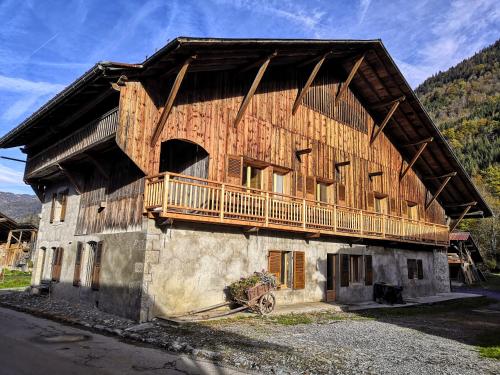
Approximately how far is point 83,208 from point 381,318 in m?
13.4

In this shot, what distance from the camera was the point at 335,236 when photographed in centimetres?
1903

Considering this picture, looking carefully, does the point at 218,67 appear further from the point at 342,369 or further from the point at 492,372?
the point at 492,372

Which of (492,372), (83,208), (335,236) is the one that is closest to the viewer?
(492,372)

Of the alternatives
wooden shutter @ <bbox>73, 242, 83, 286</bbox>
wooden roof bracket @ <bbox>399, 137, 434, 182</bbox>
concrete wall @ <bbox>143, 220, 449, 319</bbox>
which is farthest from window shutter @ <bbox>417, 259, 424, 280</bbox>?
wooden shutter @ <bbox>73, 242, 83, 286</bbox>

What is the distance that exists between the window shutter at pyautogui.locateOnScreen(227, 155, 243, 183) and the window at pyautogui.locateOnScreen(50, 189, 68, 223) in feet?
31.1

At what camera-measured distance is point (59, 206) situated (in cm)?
2038

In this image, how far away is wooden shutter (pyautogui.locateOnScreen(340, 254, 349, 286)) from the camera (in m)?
19.3

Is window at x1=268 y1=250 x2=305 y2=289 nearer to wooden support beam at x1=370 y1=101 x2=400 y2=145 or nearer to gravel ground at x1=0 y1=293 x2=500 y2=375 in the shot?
gravel ground at x1=0 y1=293 x2=500 y2=375

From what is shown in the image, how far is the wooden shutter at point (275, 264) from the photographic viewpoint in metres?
Result: 16.0

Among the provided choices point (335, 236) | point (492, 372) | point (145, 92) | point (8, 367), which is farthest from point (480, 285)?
point (8, 367)

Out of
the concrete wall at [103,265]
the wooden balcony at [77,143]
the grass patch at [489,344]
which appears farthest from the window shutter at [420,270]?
the wooden balcony at [77,143]

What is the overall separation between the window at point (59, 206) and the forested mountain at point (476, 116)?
50704 millimetres

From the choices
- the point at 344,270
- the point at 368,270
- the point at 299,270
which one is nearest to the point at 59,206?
the point at 299,270

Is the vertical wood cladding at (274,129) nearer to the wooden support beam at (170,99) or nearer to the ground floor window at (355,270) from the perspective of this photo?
the wooden support beam at (170,99)
